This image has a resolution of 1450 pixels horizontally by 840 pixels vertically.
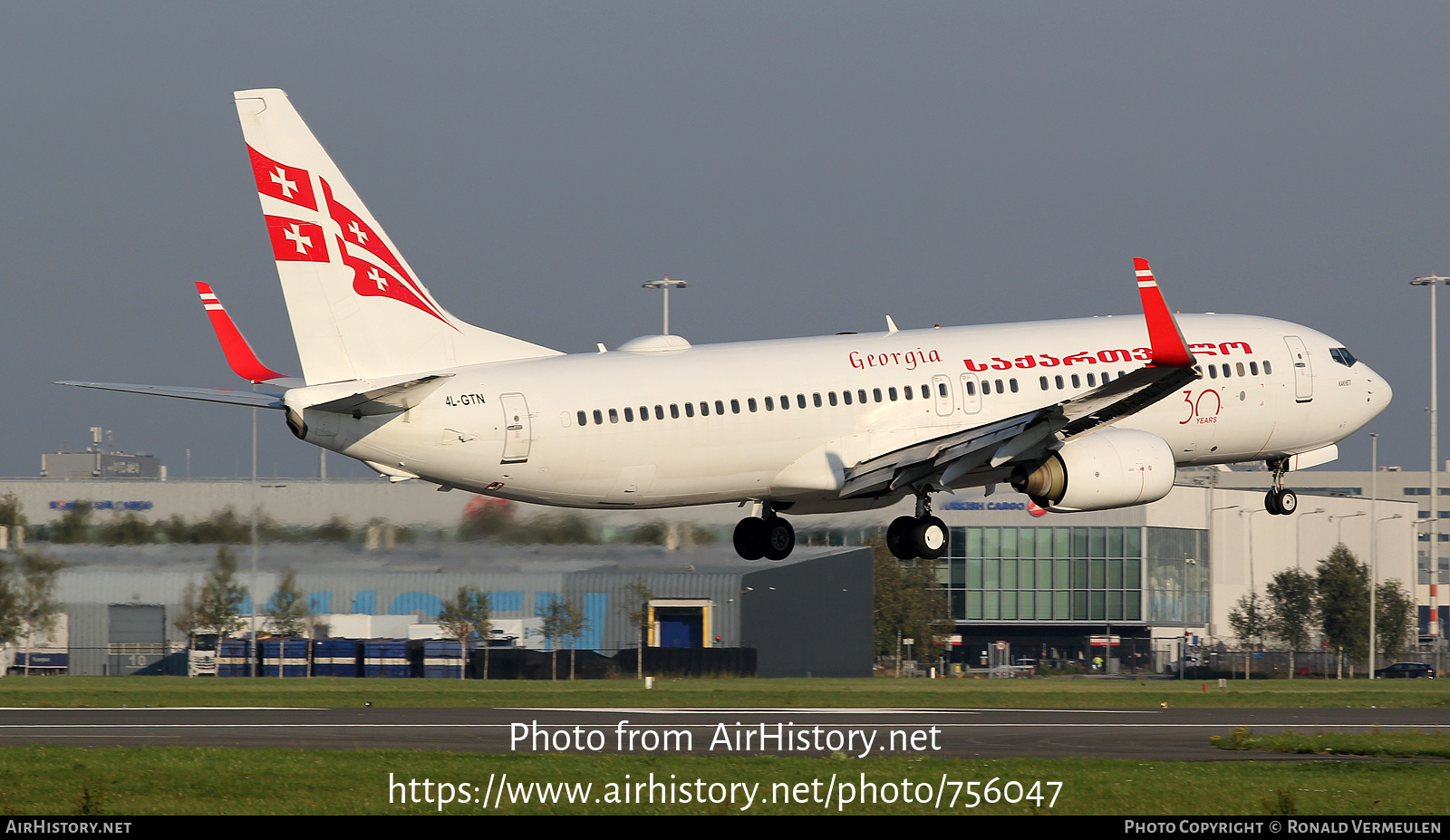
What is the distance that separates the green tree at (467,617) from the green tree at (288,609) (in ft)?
15.2

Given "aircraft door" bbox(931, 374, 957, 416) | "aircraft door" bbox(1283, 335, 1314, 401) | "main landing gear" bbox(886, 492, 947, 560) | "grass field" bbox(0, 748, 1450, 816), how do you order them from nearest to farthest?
1. "grass field" bbox(0, 748, 1450, 816)
2. "aircraft door" bbox(931, 374, 957, 416)
3. "main landing gear" bbox(886, 492, 947, 560)
4. "aircraft door" bbox(1283, 335, 1314, 401)

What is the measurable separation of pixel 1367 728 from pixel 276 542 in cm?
3247

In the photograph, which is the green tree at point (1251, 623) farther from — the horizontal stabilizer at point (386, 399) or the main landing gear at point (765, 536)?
the horizontal stabilizer at point (386, 399)

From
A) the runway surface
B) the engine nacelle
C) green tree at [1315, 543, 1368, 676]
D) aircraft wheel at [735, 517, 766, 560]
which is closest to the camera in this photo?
the runway surface

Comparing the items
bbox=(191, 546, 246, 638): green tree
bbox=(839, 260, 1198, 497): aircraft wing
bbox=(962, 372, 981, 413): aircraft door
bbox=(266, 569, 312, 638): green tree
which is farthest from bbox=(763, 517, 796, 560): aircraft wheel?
bbox=(191, 546, 246, 638): green tree

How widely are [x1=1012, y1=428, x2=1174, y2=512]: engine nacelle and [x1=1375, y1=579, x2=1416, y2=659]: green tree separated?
7415cm

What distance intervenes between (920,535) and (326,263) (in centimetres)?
1486

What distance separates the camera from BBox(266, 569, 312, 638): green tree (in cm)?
5744

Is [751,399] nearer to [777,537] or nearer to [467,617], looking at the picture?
[777,537]

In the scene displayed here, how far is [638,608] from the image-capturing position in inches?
2525

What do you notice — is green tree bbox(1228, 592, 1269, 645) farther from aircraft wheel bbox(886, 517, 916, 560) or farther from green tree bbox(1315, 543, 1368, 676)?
aircraft wheel bbox(886, 517, 916, 560)

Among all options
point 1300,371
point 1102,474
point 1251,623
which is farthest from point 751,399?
point 1251,623
